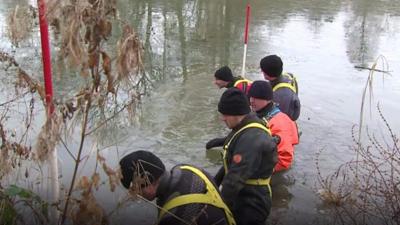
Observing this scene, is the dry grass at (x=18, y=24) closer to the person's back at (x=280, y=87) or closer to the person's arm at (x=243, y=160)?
the person's arm at (x=243, y=160)

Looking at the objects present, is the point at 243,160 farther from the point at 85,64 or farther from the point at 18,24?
the point at 18,24

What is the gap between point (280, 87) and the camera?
19.1 ft

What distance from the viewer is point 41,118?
280 inches

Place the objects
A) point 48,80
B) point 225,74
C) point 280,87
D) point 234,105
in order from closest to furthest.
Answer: point 234,105 → point 48,80 → point 280,87 → point 225,74

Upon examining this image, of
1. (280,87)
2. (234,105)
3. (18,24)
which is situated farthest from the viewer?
(280,87)

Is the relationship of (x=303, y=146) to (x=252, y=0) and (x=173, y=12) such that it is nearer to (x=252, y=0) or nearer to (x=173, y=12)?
(x=173, y=12)

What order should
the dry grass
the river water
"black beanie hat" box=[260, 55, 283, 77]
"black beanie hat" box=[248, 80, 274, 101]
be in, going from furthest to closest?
1. the river water
2. "black beanie hat" box=[260, 55, 283, 77]
3. "black beanie hat" box=[248, 80, 274, 101]
4. the dry grass

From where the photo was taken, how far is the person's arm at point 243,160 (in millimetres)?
3697

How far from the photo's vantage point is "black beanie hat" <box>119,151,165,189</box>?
2957 millimetres

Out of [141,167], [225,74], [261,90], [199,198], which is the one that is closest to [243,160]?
[199,198]

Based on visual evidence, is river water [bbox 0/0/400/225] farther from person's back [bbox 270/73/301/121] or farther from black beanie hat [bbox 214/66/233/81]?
black beanie hat [bbox 214/66/233/81]

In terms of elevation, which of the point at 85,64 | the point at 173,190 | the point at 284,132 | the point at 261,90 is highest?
the point at 85,64

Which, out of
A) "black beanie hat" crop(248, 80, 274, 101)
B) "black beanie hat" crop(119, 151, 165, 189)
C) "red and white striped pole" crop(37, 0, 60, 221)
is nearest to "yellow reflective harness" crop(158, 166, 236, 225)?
"black beanie hat" crop(119, 151, 165, 189)

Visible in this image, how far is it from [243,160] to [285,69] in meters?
7.74
